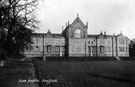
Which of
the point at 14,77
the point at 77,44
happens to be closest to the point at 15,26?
the point at 14,77

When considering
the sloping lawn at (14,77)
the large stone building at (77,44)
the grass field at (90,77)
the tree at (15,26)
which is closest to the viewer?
the grass field at (90,77)

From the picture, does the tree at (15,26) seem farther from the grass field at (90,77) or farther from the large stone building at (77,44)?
the large stone building at (77,44)

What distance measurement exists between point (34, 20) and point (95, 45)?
161ft

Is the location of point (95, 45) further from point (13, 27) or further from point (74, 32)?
point (13, 27)

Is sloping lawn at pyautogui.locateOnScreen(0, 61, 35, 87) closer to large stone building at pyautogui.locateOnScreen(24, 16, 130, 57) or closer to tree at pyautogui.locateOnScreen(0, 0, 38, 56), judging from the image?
tree at pyautogui.locateOnScreen(0, 0, 38, 56)

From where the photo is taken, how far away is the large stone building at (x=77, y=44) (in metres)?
73.2

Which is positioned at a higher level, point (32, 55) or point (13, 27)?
point (13, 27)

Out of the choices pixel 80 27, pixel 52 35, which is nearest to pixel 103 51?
pixel 80 27

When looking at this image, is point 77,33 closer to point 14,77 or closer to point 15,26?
point 15,26

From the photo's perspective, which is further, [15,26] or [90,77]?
[15,26]

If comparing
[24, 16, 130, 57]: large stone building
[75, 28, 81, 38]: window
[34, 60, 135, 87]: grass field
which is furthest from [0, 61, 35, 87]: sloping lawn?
[75, 28, 81, 38]: window

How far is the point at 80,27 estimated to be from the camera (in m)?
73.1

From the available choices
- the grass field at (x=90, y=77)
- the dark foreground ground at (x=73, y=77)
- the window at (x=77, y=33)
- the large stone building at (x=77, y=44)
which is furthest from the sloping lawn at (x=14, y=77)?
the window at (x=77, y=33)

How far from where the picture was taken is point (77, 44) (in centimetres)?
7350
